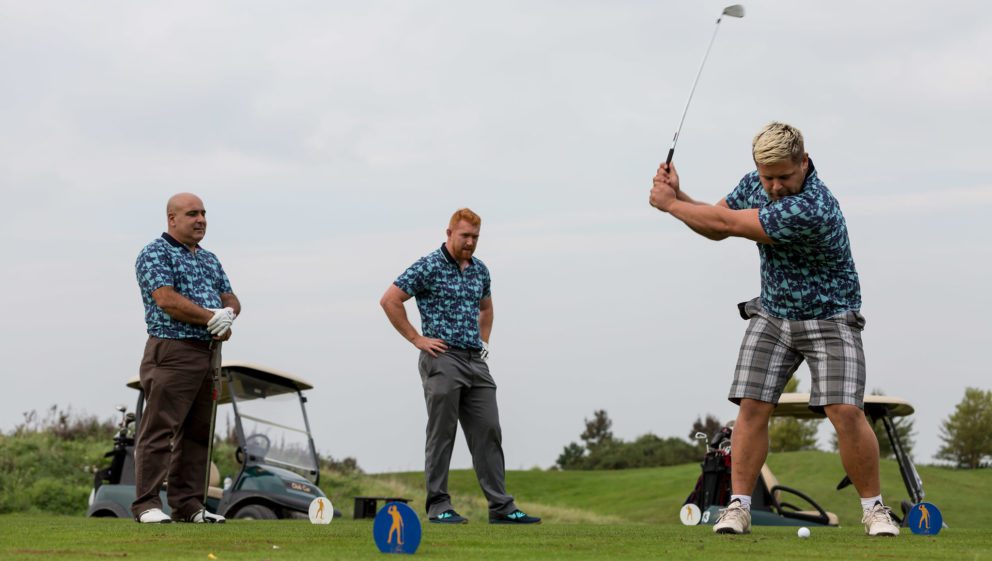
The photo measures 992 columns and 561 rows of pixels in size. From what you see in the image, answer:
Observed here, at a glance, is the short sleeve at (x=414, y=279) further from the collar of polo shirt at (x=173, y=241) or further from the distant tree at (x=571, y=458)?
the distant tree at (x=571, y=458)

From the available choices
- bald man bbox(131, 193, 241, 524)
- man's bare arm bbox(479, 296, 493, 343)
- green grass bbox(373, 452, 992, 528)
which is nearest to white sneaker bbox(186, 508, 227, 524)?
bald man bbox(131, 193, 241, 524)

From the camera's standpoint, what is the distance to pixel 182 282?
264 inches

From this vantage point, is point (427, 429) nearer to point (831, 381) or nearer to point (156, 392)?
point (156, 392)

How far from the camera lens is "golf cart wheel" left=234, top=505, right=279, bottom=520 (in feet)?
31.6

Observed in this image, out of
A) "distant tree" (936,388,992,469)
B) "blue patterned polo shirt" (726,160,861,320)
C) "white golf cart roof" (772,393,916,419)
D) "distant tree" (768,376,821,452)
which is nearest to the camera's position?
"blue patterned polo shirt" (726,160,861,320)

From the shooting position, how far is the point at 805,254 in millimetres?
5211

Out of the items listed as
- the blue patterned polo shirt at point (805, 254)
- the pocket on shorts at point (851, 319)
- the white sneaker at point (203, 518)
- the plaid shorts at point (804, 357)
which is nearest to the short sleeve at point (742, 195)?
the blue patterned polo shirt at point (805, 254)

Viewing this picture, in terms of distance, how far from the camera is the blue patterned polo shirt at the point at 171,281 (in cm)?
655

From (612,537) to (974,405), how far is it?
96.4 feet

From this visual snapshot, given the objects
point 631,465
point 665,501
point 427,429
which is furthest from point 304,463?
point 631,465

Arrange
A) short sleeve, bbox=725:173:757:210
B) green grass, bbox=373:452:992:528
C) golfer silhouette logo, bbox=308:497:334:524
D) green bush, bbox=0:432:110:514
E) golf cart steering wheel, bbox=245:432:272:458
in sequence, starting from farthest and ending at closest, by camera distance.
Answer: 1. green grass, bbox=373:452:992:528
2. green bush, bbox=0:432:110:514
3. golf cart steering wheel, bbox=245:432:272:458
4. golfer silhouette logo, bbox=308:497:334:524
5. short sleeve, bbox=725:173:757:210

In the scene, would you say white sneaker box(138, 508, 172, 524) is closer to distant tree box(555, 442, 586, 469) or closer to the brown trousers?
the brown trousers

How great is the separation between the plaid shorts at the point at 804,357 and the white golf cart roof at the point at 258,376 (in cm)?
579

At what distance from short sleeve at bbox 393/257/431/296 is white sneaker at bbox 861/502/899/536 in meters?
3.01
